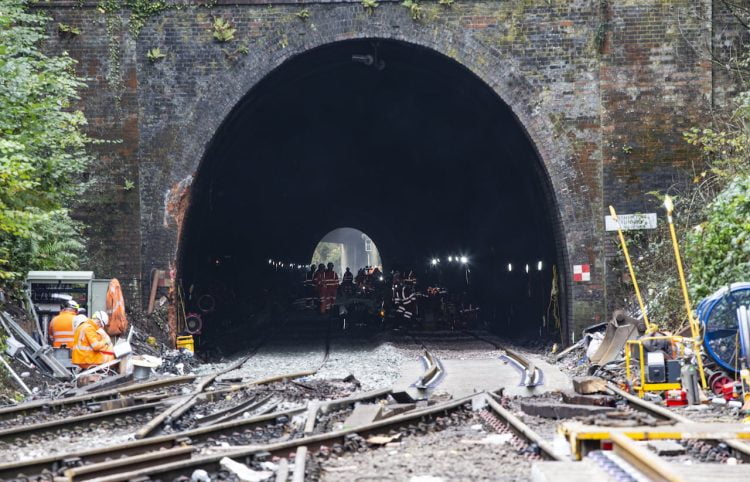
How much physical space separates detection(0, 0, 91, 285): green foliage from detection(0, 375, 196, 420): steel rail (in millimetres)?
2317

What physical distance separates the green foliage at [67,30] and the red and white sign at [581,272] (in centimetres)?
997

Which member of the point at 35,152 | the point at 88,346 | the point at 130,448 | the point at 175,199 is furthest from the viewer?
the point at 175,199

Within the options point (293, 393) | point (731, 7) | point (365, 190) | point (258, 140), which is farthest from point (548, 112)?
point (365, 190)

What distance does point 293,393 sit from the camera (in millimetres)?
11164

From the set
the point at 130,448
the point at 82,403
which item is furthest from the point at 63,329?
the point at 130,448

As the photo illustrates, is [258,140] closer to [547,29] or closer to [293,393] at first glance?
[547,29]

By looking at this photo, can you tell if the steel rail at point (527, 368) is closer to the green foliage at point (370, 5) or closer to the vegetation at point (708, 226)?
the vegetation at point (708, 226)

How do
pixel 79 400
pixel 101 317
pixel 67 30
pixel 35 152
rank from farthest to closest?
pixel 67 30, pixel 35 152, pixel 101 317, pixel 79 400

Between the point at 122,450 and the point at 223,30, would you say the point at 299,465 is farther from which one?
the point at 223,30

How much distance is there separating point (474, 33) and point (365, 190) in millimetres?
18537

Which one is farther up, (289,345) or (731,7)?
(731,7)

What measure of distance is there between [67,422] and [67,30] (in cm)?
1007

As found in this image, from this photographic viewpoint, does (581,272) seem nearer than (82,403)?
No

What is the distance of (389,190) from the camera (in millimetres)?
34281
